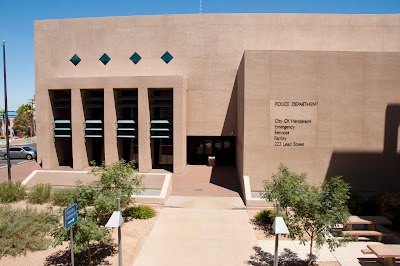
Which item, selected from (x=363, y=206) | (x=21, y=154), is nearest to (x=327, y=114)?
(x=363, y=206)

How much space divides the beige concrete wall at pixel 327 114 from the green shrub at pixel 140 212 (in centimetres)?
Answer: 617

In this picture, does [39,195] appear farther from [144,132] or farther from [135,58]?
[135,58]

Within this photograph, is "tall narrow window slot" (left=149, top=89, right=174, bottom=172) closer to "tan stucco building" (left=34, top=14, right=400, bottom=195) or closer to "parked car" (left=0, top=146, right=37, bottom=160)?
"tan stucco building" (left=34, top=14, right=400, bottom=195)

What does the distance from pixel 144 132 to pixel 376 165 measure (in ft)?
53.8

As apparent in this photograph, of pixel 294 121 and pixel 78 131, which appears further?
pixel 78 131

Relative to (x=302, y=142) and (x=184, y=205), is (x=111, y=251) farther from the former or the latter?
(x=302, y=142)

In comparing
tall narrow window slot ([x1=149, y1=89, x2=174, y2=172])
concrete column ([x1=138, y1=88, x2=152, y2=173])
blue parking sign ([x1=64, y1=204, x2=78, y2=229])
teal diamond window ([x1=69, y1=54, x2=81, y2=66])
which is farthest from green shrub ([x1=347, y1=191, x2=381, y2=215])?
teal diamond window ([x1=69, y1=54, x2=81, y2=66])

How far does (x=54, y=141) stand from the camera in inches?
A: 988

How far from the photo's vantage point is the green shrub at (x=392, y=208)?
40.3ft

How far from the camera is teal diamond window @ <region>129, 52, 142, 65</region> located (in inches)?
956

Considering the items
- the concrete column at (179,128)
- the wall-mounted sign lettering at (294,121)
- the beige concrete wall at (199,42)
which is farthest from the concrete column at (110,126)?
the wall-mounted sign lettering at (294,121)

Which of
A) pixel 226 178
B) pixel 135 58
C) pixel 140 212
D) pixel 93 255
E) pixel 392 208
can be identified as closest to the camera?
pixel 93 255

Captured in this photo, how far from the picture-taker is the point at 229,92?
2389cm

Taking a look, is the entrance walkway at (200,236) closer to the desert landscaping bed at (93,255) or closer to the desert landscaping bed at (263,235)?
the desert landscaping bed at (263,235)
